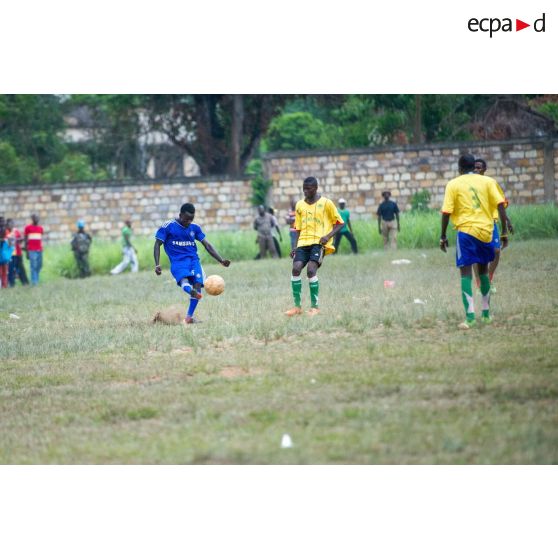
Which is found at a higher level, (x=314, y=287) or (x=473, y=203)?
(x=473, y=203)

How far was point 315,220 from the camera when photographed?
47.4 ft

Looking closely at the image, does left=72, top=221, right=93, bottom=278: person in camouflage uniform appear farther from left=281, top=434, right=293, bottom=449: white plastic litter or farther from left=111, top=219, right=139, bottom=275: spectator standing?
left=281, top=434, right=293, bottom=449: white plastic litter

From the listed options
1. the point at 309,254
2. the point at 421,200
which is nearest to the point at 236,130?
the point at 421,200

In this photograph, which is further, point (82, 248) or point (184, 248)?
point (82, 248)

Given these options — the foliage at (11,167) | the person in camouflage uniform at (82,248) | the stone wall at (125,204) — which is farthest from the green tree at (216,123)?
the person in camouflage uniform at (82,248)

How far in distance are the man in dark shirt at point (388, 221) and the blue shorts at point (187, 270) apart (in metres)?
15.3

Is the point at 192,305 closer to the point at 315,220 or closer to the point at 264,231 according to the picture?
the point at 315,220

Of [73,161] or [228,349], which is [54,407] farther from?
[73,161]

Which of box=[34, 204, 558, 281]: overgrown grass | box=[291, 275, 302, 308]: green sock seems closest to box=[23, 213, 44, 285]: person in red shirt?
box=[34, 204, 558, 281]: overgrown grass

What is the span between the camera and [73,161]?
47594mm

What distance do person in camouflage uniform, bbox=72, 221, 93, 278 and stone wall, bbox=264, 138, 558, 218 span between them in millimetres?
6475

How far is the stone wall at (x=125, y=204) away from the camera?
1457 inches

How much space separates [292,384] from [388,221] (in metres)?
20.8

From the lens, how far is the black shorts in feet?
47.5
